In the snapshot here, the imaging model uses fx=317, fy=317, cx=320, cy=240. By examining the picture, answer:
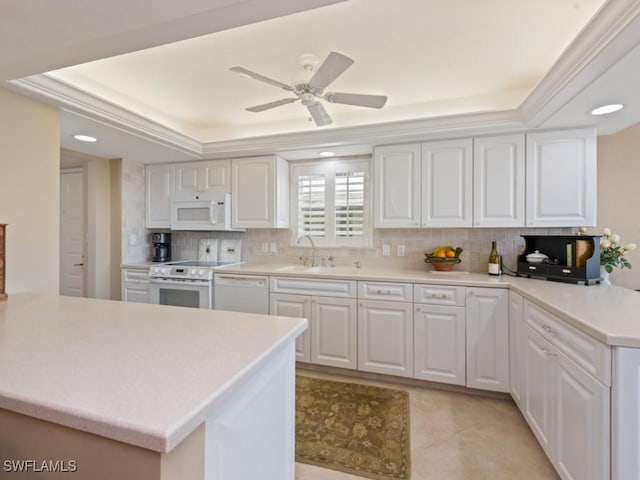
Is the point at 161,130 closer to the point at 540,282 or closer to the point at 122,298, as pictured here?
the point at 122,298

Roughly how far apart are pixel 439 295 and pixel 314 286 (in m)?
1.06

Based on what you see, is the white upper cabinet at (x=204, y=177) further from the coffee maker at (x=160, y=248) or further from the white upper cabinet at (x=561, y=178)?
the white upper cabinet at (x=561, y=178)

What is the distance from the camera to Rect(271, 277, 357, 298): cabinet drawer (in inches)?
109

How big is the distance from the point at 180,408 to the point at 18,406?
0.37 meters

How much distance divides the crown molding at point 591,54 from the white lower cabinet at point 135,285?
3813 mm

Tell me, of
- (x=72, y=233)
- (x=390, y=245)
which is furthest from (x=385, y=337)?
(x=72, y=233)

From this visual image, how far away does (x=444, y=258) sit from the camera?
9.35ft

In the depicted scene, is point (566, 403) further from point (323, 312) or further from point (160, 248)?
point (160, 248)

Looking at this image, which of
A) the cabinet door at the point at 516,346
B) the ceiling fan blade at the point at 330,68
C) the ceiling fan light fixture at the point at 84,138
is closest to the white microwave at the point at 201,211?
the ceiling fan light fixture at the point at 84,138

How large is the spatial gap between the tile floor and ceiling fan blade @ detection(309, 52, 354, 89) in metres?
2.17

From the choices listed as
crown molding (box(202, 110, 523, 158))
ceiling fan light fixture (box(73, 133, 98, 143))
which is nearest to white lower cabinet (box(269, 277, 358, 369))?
crown molding (box(202, 110, 523, 158))

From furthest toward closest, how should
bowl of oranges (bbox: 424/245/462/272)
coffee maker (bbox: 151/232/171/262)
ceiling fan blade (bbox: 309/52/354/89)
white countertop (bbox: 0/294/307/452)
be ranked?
coffee maker (bbox: 151/232/171/262) → bowl of oranges (bbox: 424/245/462/272) → ceiling fan blade (bbox: 309/52/354/89) → white countertop (bbox: 0/294/307/452)

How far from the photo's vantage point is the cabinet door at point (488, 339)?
2.37m

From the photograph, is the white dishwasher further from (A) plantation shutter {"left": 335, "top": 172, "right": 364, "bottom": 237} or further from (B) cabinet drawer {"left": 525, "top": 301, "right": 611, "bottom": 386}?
(B) cabinet drawer {"left": 525, "top": 301, "right": 611, "bottom": 386}
